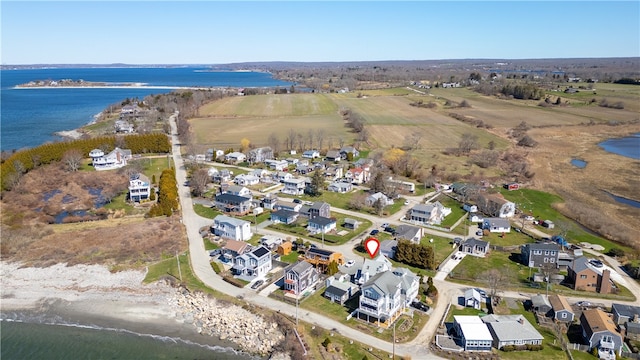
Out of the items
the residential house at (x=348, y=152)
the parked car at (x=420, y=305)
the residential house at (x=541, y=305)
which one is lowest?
the parked car at (x=420, y=305)

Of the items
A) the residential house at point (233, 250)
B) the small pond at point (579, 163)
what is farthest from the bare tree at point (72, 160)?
the small pond at point (579, 163)

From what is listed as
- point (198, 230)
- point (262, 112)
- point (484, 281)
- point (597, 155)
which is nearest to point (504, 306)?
point (484, 281)

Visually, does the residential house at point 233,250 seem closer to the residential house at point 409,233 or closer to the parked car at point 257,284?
the parked car at point 257,284

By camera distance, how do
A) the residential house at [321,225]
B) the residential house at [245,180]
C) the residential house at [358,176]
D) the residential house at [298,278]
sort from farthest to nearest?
1. the residential house at [358,176]
2. the residential house at [245,180]
3. the residential house at [321,225]
4. the residential house at [298,278]

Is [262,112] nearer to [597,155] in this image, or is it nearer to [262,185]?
[262,185]

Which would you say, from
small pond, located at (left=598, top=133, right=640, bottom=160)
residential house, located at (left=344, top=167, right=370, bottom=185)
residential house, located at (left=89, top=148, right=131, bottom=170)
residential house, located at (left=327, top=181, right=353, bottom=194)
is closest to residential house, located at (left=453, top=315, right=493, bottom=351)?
residential house, located at (left=327, top=181, right=353, bottom=194)

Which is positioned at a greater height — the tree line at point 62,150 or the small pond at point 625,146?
the tree line at point 62,150

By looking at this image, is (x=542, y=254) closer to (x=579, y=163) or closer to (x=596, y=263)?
(x=596, y=263)

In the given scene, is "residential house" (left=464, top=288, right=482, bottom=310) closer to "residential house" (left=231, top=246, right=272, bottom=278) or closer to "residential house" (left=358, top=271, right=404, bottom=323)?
"residential house" (left=358, top=271, right=404, bottom=323)

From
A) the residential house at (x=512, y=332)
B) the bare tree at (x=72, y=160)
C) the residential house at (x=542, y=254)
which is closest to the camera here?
the residential house at (x=512, y=332)
